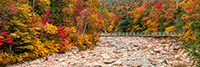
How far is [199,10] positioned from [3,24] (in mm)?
20404

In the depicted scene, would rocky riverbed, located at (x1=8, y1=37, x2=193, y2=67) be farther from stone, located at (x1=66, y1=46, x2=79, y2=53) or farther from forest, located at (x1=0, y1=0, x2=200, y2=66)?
forest, located at (x1=0, y1=0, x2=200, y2=66)

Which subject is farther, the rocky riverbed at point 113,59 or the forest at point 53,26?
the rocky riverbed at point 113,59

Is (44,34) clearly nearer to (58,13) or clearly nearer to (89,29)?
(58,13)

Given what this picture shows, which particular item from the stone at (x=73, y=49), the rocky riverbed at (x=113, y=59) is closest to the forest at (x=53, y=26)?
the stone at (x=73, y=49)

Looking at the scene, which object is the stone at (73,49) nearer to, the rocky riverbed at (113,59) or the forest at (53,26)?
the rocky riverbed at (113,59)

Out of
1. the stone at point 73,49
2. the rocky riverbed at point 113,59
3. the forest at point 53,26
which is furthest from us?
the stone at point 73,49

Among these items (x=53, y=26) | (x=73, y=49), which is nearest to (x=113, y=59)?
(x=73, y=49)

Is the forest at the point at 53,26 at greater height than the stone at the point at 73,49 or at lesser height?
greater

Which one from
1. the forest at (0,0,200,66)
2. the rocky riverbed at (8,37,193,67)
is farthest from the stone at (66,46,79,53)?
the forest at (0,0,200,66)

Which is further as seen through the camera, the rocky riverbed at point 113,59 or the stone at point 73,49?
the stone at point 73,49

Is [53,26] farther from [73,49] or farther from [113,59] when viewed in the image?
[113,59]

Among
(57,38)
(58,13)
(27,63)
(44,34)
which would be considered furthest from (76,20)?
(27,63)

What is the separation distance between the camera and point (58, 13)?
17.5m

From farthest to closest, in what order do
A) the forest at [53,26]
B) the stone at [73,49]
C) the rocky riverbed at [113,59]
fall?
the stone at [73,49]
the rocky riverbed at [113,59]
the forest at [53,26]
